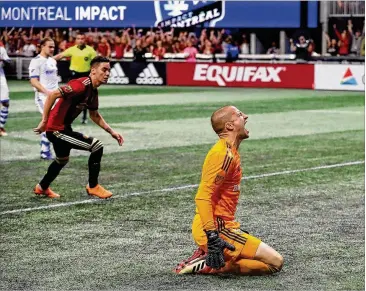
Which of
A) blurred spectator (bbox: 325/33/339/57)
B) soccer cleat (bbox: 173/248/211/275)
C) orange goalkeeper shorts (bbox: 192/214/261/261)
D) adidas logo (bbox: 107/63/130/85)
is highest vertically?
blurred spectator (bbox: 325/33/339/57)

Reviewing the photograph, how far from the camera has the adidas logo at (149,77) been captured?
38969mm

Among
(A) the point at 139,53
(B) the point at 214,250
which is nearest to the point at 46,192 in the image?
(B) the point at 214,250

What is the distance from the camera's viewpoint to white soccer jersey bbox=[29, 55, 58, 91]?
55.7 feet

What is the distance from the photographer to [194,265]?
8.52 meters

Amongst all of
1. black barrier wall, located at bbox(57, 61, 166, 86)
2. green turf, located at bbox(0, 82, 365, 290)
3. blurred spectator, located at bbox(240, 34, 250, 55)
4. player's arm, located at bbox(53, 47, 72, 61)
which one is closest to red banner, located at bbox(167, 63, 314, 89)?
black barrier wall, located at bbox(57, 61, 166, 86)

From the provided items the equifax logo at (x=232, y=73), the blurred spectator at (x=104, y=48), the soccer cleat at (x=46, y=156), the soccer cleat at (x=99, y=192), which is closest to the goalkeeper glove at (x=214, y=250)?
the soccer cleat at (x=99, y=192)

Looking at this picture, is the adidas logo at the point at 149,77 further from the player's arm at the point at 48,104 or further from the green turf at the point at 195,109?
the player's arm at the point at 48,104

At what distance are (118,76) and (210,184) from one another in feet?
104

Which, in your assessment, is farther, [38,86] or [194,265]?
[38,86]

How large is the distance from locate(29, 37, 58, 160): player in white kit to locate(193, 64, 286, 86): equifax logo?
67.0 ft

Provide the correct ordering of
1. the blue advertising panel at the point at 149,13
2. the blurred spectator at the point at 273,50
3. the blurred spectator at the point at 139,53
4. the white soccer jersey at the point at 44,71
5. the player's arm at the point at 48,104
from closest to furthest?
the player's arm at the point at 48,104
the white soccer jersey at the point at 44,71
the blurred spectator at the point at 139,53
the blurred spectator at the point at 273,50
the blue advertising panel at the point at 149,13

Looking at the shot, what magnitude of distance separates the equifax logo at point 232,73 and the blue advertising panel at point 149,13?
13.3 feet

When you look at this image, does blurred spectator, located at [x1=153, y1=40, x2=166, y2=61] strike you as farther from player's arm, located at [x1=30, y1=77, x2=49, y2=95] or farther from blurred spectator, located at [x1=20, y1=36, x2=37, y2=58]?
player's arm, located at [x1=30, y1=77, x2=49, y2=95]

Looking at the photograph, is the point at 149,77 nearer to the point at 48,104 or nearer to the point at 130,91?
the point at 130,91
